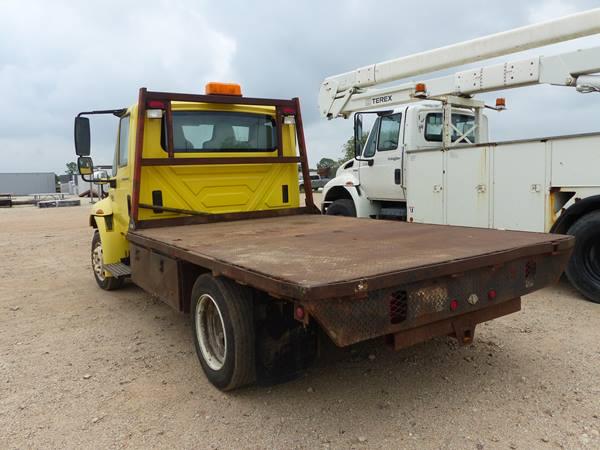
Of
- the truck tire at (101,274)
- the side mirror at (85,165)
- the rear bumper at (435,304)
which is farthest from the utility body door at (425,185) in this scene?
the side mirror at (85,165)

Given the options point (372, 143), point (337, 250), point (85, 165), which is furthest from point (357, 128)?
point (337, 250)

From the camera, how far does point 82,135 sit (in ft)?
18.4

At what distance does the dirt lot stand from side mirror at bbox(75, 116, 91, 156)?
6.37 ft

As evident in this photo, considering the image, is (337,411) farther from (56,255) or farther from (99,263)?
(56,255)

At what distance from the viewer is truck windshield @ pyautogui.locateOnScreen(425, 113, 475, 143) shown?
835cm

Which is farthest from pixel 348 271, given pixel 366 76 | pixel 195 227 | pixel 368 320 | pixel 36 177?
pixel 36 177

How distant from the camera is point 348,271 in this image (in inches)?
104

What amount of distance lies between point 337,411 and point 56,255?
8230 mm

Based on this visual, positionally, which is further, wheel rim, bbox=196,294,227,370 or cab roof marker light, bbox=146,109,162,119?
cab roof marker light, bbox=146,109,162,119

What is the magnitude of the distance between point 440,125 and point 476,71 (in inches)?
44.3

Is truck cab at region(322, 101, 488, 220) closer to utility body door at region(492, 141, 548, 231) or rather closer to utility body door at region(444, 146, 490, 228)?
utility body door at region(444, 146, 490, 228)

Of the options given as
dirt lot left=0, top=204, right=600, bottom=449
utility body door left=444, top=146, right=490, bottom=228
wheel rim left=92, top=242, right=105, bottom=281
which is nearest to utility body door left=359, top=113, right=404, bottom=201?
utility body door left=444, top=146, right=490, bottom=228

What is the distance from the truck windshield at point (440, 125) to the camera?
27.4ft

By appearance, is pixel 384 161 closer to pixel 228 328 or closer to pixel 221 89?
pixel 221 89
